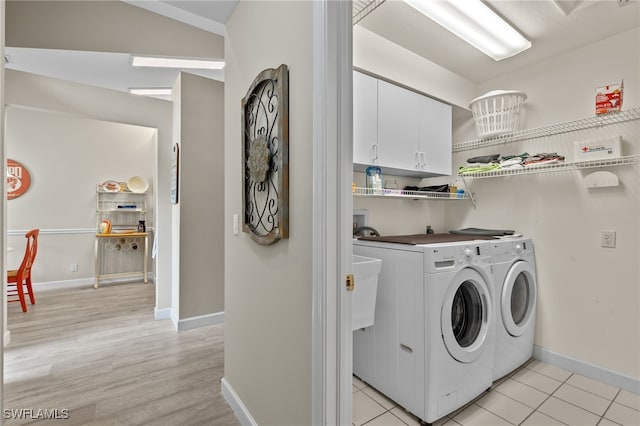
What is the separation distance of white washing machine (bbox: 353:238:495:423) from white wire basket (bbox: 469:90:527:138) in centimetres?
116

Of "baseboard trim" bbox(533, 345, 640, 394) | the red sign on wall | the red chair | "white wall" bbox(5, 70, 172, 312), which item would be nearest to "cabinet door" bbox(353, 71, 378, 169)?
"baseboard trim" bbox(533, 345, 640, 394)

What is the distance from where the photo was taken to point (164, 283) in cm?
348

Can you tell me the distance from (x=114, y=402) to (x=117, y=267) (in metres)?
3.90

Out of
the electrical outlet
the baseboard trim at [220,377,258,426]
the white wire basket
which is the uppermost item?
the white wire basket

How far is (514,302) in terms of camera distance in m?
2.48

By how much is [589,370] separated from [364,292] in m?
A: 2.02

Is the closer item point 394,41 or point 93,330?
point 394,41

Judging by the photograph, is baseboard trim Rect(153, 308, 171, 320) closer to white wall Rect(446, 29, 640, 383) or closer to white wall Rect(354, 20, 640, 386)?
white wall Rect(354, 20, 640, 386)

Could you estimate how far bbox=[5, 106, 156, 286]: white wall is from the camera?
4465mm

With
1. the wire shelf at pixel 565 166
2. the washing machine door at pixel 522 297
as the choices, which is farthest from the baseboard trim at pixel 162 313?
the wire shelf at pixel 565 166

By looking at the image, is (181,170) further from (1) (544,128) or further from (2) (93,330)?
(1) (544,128)

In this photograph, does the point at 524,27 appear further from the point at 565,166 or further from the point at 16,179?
the point at 16,179

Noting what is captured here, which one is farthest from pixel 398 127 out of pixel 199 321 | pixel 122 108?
pixel 122 108

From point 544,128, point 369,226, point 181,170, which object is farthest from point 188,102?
point 544,128
